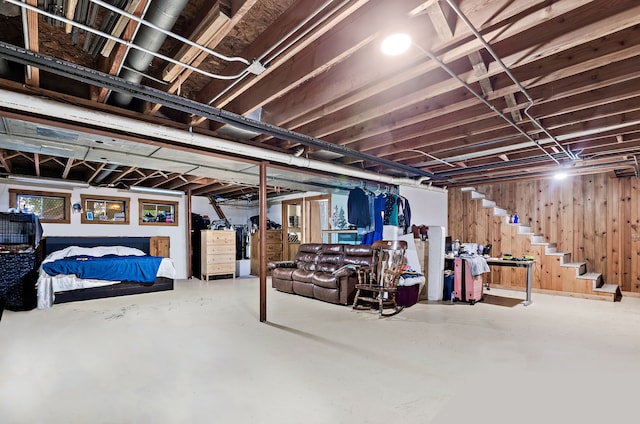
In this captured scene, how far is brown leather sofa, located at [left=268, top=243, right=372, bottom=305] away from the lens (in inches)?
198

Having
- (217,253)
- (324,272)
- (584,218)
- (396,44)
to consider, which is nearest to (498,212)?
(584,218)

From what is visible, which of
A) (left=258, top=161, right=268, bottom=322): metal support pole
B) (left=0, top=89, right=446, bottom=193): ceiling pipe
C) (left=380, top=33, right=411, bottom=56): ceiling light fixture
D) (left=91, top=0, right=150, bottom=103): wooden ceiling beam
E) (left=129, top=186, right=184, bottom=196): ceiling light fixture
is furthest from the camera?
(left=129, top=186, right=184, bottom=196): ceiling light fixture

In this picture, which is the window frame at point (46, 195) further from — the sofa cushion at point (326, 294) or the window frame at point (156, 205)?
the sofa cushion at point (326, 294)

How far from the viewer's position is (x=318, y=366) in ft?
9.09

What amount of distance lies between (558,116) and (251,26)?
10.6 feet

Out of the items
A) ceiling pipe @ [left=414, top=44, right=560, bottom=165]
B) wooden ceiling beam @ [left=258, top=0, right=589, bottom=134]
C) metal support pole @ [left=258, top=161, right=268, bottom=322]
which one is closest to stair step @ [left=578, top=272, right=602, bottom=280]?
ceiling pipe @ [left=414, top=44, right=560, bottom=165]

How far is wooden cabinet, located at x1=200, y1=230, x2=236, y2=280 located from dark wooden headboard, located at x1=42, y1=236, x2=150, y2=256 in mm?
1333

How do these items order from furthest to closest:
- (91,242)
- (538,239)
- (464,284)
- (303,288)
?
1. (91,242)
2. (538,239)
3. (303,288)
4. (464,284)

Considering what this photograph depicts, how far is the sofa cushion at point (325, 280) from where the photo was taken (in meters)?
5.08

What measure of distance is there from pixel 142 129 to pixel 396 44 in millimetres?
2331

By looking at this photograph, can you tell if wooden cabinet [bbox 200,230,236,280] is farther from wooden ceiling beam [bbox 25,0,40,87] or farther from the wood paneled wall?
the wood paneled wall

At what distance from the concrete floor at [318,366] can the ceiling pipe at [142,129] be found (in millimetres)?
2031

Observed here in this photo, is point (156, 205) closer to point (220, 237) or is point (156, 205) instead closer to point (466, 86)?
point (220, 237)

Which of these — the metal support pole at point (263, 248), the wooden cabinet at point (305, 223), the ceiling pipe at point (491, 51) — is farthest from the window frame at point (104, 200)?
the ceiling pipe at point (491, 51)
